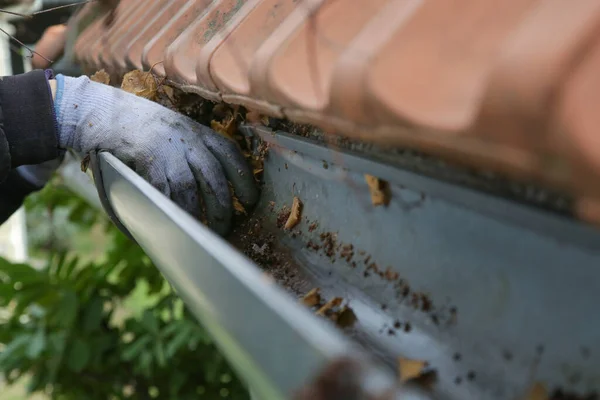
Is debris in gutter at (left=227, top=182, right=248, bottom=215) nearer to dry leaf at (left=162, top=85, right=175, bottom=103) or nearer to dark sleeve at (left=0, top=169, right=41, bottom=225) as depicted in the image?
dry leaf at (left=162, top=85, right=175, bottom=103)

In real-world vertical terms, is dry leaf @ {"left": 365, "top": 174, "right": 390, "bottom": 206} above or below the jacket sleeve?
above

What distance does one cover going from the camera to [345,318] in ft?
3.00

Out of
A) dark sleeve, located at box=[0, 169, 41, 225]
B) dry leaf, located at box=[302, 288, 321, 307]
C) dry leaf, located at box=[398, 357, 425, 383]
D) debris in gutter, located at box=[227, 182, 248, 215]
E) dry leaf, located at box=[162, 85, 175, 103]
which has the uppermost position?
dry leaf, located at box=[398, 357, 425, 383]

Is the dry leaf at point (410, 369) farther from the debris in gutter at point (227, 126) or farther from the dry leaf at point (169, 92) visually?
the dry leaf at point (169, 92)

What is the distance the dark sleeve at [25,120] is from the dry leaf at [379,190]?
1096 mm

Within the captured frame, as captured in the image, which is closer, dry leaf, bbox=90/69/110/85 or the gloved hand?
the gloved hand

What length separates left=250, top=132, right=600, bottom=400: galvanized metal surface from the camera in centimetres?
62

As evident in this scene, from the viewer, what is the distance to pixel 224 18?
137 centimetres

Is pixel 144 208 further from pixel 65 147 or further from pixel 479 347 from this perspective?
pixel 65 147

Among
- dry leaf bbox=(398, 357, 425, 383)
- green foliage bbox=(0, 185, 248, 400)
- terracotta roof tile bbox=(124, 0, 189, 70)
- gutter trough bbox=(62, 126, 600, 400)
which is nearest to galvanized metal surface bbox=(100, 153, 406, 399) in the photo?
gutter trough bbox=(62, 126, 600, 400)

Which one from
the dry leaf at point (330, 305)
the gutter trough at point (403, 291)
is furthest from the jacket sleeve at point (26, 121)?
the dry leaf at point (330, 305)

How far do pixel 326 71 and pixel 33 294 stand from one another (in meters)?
2.68

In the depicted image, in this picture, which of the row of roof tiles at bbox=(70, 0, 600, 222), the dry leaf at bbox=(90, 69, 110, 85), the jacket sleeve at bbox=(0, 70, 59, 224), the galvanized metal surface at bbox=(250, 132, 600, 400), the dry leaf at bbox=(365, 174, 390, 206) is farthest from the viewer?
the dry leaf at bbox=(90, 69, 110, 85)

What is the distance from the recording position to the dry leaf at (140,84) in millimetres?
1728
